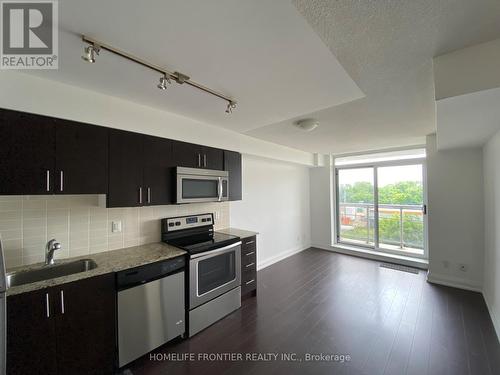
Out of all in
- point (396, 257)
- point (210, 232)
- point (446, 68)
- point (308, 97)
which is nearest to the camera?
point (446, 68)

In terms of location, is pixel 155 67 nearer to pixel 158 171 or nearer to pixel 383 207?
pixel 158 171

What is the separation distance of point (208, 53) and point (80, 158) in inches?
55.9

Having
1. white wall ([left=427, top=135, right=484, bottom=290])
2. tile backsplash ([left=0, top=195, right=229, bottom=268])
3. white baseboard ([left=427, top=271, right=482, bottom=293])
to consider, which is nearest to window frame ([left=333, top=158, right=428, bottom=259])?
white wall ([left=427, top=135, right=484, bottom=290])

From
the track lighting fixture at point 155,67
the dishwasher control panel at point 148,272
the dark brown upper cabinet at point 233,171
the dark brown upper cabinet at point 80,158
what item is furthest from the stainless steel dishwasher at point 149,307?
the track lighting fixture at point 155,67

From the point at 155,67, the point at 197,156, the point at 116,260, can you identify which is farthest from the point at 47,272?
the point at 155,67

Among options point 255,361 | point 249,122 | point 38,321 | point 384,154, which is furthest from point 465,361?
point 384,154

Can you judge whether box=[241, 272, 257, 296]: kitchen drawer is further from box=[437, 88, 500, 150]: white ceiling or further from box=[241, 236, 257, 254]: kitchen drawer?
box=[437, 88, 500, 150]: white ceiling

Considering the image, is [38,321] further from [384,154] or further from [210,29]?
[384,154]

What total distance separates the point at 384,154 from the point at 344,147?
3.11 feet

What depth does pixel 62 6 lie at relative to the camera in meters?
1.04

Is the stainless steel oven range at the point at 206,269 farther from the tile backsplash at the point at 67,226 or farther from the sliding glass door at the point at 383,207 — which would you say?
the sliding glass door at the point at 383,207

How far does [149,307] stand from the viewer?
6.33 ft

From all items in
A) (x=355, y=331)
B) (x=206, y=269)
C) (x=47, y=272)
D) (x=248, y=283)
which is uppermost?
(x=47, y=272)

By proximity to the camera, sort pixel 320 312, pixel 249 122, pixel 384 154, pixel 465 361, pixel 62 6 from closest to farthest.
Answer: pixel 62 6
pixel 465 361
pixel 320 312
pixel 249 122
pixel 384 154
